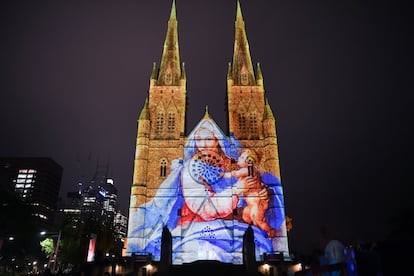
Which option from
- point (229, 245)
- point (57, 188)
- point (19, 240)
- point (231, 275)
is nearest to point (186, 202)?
point (229, 245)

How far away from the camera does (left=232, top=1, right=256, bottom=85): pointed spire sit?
106 feet

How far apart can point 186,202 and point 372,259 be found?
69.5 feet

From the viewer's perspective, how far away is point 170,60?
33438 millimetres

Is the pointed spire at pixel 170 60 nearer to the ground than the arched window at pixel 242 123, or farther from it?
farther from it

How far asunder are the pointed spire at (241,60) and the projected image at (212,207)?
7396 millimetres

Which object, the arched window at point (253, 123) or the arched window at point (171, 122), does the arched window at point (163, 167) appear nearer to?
the arched window at point (171, 122)

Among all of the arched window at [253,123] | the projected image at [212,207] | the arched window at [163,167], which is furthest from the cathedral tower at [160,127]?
the arched window at [253,123]

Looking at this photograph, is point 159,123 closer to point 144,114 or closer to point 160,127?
point 160,127

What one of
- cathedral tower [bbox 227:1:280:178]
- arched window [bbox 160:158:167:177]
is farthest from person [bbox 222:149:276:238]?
arched window [bbox 160:158:167:177]

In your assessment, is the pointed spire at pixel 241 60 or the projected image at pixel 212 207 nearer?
the projected image at pixel 212 207

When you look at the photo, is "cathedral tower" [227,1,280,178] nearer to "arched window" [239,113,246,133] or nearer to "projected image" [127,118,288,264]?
"arched window" [239,113,246,133]

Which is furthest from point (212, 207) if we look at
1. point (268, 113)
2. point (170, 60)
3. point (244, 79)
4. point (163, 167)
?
point (170, 60)

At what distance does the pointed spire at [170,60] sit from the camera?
106ft

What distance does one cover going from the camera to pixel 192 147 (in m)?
28.8
